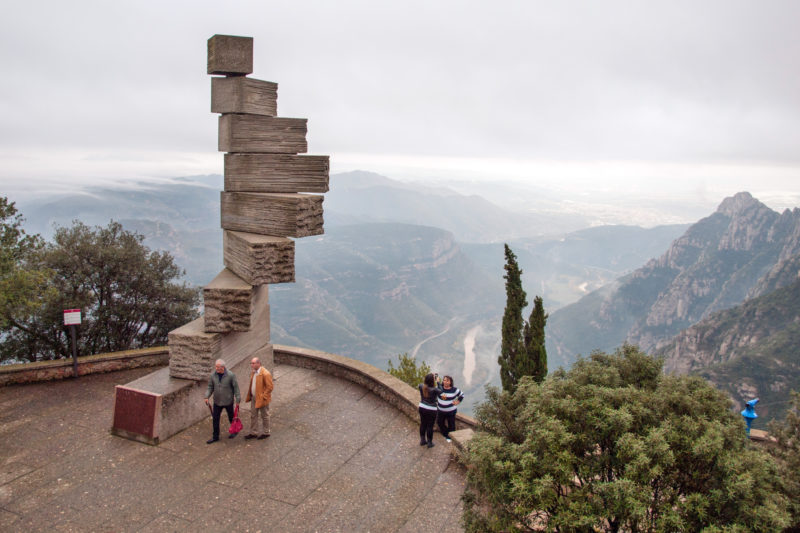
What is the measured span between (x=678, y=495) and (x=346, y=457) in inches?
213

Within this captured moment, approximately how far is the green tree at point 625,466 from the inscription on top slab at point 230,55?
7.69 m

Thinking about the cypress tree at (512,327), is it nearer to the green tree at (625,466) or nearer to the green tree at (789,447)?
the green tree at (789,447)

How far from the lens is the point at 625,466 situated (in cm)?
408

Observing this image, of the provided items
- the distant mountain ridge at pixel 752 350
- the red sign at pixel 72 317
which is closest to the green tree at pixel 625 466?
the red sign at pixel 72 317

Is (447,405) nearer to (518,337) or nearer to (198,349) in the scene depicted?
(198,349)

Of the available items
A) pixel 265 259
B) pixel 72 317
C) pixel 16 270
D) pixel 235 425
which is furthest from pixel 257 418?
pixel 16 270

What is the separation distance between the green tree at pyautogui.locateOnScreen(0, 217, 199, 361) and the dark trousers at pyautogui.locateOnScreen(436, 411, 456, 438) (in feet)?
43.1

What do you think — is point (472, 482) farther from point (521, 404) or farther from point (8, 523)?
point (8, 523)

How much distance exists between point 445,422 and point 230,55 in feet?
25.2

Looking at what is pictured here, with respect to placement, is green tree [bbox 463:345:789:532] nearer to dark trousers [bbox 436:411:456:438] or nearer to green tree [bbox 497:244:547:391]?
dark trousers [bbox 436:411:456:438]

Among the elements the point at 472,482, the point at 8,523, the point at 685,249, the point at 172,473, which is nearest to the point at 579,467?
the point at 472,482

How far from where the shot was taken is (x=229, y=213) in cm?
977

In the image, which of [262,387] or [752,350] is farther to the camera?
[752,350]

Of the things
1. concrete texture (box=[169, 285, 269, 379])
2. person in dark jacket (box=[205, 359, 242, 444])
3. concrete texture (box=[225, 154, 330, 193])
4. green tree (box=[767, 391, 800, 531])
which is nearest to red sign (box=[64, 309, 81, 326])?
concrete texture (box=[169, 285, 269, 379])
